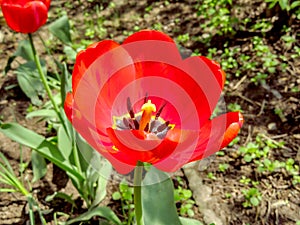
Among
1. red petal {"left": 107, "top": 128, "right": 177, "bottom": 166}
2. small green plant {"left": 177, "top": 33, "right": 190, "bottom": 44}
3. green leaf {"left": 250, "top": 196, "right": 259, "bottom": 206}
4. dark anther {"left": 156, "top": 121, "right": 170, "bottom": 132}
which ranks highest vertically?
red petal {"left": 107, "top": 128, "right": 177, "bottom": 166}

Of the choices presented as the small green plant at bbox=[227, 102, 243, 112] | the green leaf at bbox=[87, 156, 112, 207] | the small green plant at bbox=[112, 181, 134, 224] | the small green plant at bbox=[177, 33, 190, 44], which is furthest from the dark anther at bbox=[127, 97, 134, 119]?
the small green plant at bbox=[177, 33, 190, 44]

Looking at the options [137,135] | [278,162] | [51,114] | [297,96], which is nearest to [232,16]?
[297,96]

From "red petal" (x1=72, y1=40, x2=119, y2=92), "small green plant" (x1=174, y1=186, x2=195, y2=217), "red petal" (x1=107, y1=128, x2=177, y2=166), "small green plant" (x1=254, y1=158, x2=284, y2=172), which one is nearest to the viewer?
"red petal" (x1=107, y1=128, x2=177, y2=166)

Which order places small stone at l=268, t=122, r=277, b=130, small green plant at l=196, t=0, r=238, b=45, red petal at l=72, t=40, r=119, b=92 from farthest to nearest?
1. small green plant at l=196, t=0, r=238, b=45
2. small stone at l=268, t=122, r=277, b=130
3. red petal at l=72, t=40, r=119, b=92

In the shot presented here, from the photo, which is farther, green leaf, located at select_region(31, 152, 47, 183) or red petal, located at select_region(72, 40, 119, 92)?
green leaf, located at select_region(31, 152, 47, 183)

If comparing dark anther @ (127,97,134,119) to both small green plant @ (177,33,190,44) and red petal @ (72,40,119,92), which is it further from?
small green plant @ (177,33,190,44)

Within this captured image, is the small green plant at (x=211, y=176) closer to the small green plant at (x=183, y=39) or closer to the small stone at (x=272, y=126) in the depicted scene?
the small stone at (x=272, y=126)

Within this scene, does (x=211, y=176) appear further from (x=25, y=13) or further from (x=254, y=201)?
(x=25, y=13)
